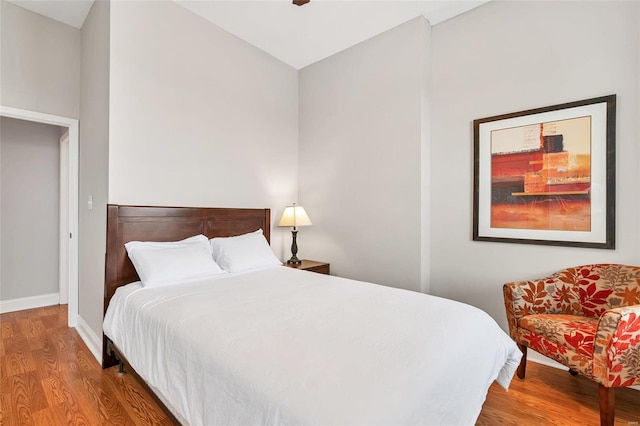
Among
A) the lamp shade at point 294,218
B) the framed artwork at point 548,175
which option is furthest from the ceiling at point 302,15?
the lamp shade at point 294,218

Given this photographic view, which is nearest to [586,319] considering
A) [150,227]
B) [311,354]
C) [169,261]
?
[311,354]

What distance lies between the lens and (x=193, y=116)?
114 inches

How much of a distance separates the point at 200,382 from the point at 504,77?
3.06 metres

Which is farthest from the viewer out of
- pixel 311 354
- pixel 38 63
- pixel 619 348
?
pixel 38 63

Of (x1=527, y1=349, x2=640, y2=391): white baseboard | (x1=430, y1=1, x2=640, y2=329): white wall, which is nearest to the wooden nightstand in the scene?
(x1=430, y1=1, x2=640, y2=329): white wall

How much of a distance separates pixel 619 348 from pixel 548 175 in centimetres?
128

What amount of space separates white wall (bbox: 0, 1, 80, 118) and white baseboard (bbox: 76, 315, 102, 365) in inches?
80.1

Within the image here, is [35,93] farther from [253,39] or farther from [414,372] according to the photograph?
[414,372]

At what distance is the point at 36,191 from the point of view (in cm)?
369

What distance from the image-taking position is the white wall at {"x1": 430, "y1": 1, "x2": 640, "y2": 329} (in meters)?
2.13

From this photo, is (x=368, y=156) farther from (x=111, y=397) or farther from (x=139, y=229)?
(x=111, y=397)

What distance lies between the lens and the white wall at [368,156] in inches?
116

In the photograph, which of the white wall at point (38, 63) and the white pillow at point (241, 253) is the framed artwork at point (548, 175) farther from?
the white wall at point (38, 63)

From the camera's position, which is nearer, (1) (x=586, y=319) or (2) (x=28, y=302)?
(1) (x=586, y=319)
